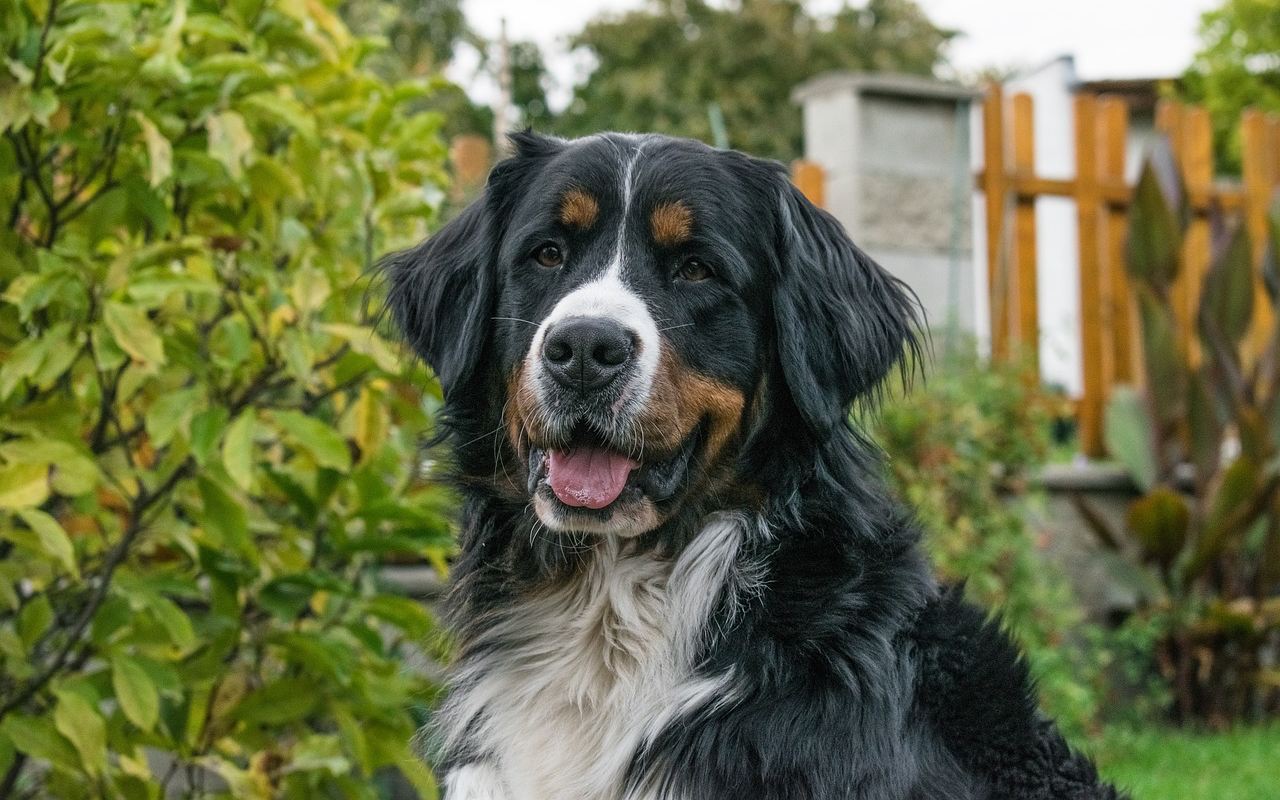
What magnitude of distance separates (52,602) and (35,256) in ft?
3.02

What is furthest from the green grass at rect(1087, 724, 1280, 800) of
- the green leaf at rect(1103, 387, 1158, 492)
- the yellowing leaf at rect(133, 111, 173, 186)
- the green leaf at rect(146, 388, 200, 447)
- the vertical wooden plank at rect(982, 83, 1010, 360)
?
the yellowing leaf at rect(133, 111, 173, 186)

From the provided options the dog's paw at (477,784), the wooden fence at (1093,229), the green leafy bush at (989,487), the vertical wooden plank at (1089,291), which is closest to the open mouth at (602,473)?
the dog's paw at (477,784)

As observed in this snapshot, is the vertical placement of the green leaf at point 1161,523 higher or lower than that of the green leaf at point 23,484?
lower

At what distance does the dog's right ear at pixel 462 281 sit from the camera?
2.94 m

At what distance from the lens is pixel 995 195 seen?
7.18 m

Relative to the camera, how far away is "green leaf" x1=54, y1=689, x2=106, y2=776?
2920 mm

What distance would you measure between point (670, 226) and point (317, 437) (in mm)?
994

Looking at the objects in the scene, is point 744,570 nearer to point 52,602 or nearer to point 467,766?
point 467,766

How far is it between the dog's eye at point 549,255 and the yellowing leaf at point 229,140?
0.71 meters

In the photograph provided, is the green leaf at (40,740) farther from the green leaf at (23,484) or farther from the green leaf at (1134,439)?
the green leaf at (1134,439)

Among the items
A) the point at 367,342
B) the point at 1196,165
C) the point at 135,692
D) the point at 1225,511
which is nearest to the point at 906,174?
the point at 1225,511

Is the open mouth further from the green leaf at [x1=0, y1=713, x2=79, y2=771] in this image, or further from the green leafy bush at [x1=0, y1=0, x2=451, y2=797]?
the green leaf at [x1=0, y1=713, x2=79, y2=771]

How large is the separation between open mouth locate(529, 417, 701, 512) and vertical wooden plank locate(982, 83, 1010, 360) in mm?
4788

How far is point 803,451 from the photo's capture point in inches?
111
